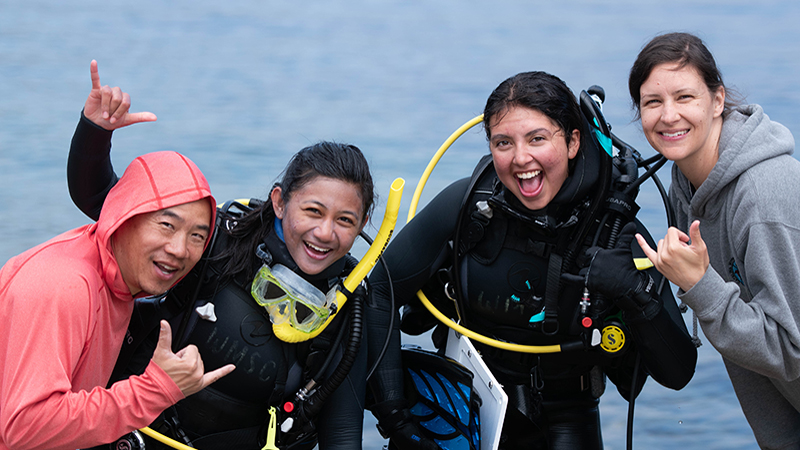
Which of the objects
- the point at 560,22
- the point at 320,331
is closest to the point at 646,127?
the point at 320,331

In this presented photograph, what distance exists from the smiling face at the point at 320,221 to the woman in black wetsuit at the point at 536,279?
1.34 feet

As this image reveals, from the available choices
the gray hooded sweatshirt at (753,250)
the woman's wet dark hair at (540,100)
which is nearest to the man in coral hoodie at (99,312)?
the woman's wet dark hair at (540,100)

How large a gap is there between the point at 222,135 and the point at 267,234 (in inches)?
175

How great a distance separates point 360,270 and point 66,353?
0.78m

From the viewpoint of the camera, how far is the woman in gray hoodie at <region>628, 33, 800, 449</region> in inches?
68.3

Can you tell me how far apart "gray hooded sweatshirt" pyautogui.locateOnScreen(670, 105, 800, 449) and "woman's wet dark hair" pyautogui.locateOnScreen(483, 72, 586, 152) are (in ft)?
1.32

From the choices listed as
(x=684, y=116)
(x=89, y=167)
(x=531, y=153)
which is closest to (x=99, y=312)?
(x=89, y=167)

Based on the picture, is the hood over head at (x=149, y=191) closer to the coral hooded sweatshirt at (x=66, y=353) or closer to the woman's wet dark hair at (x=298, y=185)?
the coral hooded sweatshirt at (x=66, y=353)

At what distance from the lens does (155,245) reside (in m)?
1.75

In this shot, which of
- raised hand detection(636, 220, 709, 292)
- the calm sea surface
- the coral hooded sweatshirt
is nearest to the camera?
the coral hooded sweatshirt

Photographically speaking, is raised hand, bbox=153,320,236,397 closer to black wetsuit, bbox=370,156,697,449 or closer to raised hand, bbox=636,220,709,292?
black wetsuit, bbox=370,156,697,449

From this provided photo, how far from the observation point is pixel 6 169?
556 cm

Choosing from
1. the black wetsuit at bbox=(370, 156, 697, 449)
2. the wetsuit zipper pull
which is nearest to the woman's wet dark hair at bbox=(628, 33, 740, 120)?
the black wetsuit at bbox=(370, 156, 697, 449)

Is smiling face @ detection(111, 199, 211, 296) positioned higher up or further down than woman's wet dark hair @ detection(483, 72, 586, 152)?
further down
